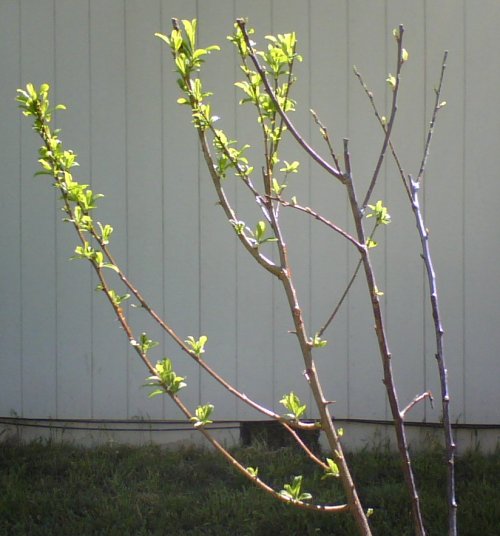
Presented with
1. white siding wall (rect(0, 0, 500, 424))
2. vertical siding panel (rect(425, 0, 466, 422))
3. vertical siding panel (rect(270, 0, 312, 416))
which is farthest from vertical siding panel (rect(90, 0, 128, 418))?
vertical siding panel (rect(425, 0, 466, 422))

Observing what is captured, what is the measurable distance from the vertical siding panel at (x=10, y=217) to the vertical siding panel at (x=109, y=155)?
42 centimetres

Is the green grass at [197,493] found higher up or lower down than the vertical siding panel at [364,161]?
lower down

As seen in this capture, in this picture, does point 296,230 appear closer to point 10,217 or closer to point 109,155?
point 109,155

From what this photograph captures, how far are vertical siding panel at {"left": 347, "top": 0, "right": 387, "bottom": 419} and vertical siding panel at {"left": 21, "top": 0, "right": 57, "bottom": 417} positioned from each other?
5.28 ft

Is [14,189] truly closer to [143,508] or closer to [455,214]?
[143,508]

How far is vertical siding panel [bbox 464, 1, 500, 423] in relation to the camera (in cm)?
454

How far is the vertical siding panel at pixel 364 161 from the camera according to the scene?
182 inches

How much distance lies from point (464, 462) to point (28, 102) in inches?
121

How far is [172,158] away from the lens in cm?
481

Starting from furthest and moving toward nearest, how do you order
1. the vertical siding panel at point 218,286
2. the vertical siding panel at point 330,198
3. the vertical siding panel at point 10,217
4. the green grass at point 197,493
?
the vertical siding panel at point 10,217 → the vertical siding panel at point 218,286 → the vertical siding panel at point 330,198 → the green grass at point 197,493

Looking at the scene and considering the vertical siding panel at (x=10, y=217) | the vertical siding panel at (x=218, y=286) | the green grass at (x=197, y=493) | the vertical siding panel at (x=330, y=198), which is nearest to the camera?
the green grass at (x=197, y=493)

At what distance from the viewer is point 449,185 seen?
459 cm

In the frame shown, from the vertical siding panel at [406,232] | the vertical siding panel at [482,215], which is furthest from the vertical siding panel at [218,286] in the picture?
the vertical siding panel at [482,215]

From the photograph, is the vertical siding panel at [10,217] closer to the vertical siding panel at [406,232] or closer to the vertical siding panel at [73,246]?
the vertical siding panel at [73,246]
